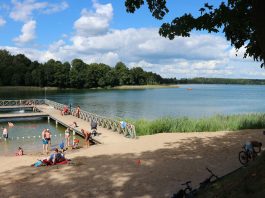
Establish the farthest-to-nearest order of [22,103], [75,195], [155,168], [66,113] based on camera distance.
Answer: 1. [22,103]
2. [66,113]
3. [155,168]
4. [75,195]

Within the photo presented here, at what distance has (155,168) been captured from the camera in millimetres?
13156

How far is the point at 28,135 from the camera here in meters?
27.4

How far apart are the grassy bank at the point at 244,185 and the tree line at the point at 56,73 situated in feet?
406

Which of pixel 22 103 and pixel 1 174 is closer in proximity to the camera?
pixel 1 174

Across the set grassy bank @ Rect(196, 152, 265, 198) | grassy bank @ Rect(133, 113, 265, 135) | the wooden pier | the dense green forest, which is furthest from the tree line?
grassy bank @ Rect(196, 152, 265, 198)

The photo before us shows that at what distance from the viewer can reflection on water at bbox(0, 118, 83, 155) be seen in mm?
21859

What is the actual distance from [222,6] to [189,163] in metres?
6.76

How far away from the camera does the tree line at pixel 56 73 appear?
12606cm

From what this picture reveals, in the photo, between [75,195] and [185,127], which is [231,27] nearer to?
[75,195]

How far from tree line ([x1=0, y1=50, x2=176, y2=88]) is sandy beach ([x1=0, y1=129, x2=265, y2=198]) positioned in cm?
11179

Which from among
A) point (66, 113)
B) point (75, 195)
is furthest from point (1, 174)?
point (66, 113)

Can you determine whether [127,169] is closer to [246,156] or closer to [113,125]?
[246,156]

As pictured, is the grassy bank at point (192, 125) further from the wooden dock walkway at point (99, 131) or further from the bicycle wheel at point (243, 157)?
the bicycle wheel at point (243, 157)

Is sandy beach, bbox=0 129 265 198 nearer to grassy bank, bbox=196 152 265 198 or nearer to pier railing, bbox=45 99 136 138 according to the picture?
pier railing, bbox=45 99 136 138
